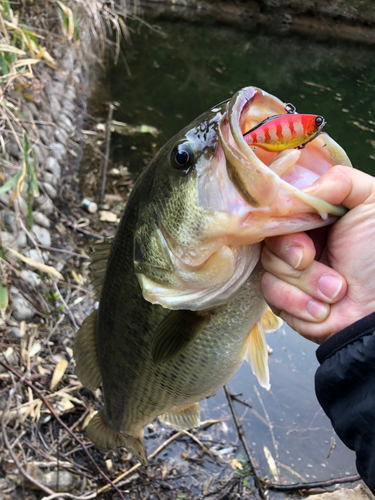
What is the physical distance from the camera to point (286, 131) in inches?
40.3

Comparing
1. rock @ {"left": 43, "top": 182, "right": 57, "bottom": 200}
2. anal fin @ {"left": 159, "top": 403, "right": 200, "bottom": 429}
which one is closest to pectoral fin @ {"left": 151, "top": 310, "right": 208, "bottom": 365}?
anal fin @ {"left": 159, "top": 403, "right": 200, "bottom": 429}

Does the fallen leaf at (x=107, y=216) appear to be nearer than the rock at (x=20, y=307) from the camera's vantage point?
No

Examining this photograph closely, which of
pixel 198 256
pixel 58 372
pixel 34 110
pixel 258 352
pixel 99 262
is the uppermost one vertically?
pixel 198 256

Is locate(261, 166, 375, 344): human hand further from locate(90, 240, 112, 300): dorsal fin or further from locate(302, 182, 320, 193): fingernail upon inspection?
locate(90, 240, 112, 300): dorsal fin

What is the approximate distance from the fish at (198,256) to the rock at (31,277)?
1.44 m

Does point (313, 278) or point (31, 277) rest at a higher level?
point (313, 278)

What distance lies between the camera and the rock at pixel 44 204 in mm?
4145

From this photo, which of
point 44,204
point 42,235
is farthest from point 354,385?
point 44,204

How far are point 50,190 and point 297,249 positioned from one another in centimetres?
391

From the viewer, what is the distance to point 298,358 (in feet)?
12.5

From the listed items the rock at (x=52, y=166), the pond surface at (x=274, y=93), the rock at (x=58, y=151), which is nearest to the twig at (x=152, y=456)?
the pond surface at (x=274, y=93)

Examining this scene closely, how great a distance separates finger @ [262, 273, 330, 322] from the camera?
47.9 inches

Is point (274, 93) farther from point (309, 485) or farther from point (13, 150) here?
point (309, 485)

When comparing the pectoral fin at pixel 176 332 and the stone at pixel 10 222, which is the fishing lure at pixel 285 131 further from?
the stone at pixel 10 222
